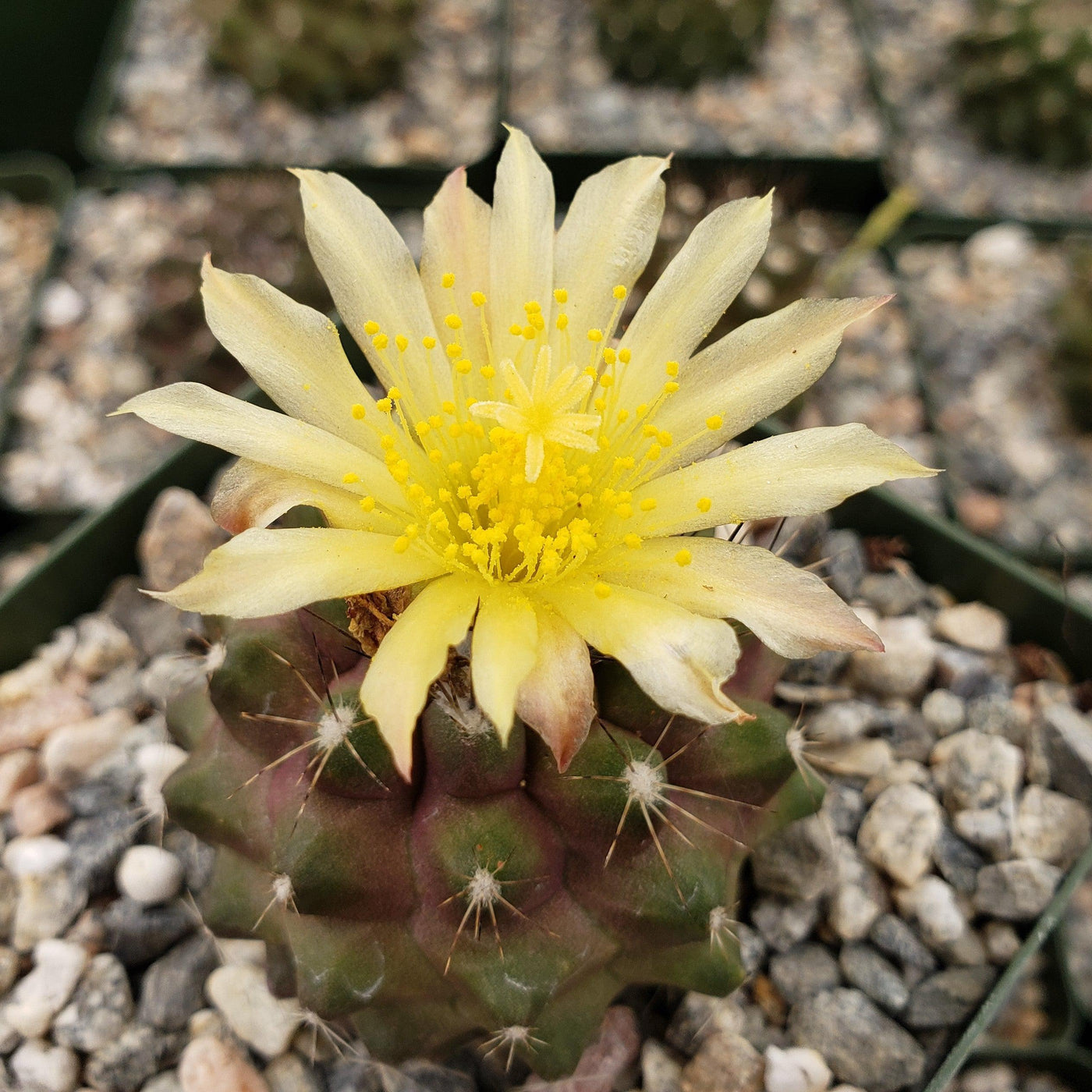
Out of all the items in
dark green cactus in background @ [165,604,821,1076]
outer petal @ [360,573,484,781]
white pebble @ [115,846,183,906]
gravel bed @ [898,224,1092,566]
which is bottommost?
white pebble @ [115,846,183,906]

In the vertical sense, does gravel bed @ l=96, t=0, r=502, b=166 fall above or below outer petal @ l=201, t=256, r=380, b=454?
below

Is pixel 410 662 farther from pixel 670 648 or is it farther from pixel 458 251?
pixel 458 251

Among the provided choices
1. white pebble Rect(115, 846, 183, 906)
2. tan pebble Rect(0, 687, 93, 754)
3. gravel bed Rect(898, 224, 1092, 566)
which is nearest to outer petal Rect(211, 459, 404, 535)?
white pebble Rect(115, 846, 183, 906)

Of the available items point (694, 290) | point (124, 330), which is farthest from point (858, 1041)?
point (124, 330)

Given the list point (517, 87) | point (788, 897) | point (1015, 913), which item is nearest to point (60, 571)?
point (788, 897)

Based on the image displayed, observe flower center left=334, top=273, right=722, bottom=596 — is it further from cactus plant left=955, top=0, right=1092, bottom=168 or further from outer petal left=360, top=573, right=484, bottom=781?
cactus plant left=955, top=0, right=1092, bottom=168

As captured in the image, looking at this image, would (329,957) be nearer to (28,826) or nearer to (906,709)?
(28,826)
